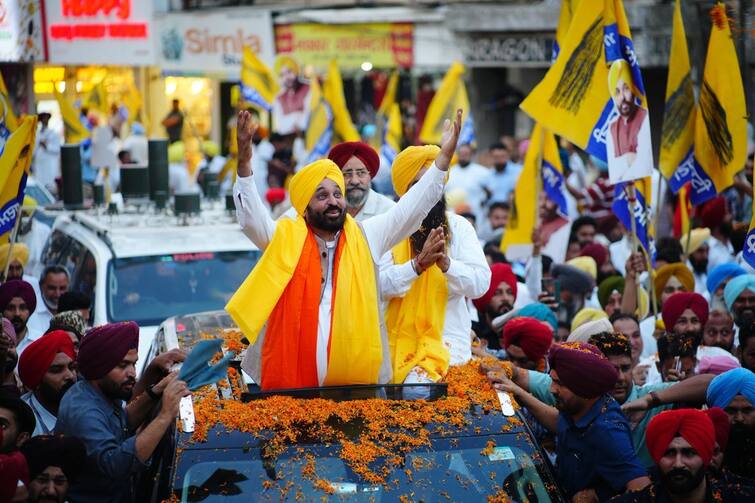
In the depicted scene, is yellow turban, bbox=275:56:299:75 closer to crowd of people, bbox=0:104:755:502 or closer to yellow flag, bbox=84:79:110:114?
yellow flag, bbox=84:79:110:114

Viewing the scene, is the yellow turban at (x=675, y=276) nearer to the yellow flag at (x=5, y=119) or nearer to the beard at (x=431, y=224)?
the beard at (x=431, y=224)

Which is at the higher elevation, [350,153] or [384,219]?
[350,153]

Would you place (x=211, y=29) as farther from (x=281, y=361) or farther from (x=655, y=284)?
(x=281, y=361)

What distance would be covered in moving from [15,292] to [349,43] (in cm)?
1836

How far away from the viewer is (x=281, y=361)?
586 cm

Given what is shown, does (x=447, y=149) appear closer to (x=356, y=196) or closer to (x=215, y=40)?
(x=356, y=196)

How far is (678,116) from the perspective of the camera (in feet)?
33.7

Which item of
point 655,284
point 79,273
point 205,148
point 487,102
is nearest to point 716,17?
point 655,284

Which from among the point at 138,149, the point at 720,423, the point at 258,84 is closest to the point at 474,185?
the point at 258,84

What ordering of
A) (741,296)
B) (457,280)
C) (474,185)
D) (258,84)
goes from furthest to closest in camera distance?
(258,84) → (474,185) → (741,296) → (457,280)

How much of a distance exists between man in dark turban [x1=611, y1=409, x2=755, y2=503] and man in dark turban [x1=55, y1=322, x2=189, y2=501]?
1.83 m

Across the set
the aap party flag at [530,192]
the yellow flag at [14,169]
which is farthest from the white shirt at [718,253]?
the yellow flag at [14,169]

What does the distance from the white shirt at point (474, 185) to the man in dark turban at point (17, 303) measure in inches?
355

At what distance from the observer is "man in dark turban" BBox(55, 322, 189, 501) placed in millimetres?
5219
